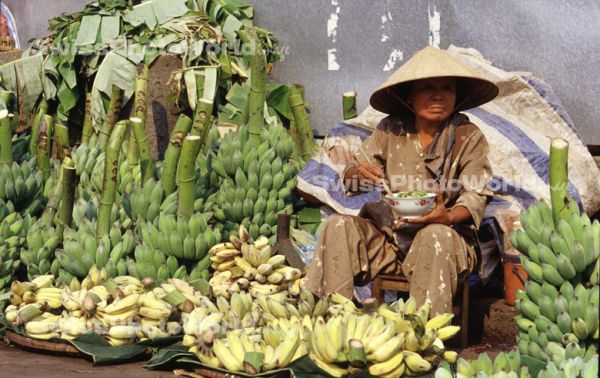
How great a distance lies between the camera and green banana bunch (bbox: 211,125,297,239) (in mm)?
6652

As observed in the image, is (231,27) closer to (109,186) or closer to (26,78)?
(26,78)

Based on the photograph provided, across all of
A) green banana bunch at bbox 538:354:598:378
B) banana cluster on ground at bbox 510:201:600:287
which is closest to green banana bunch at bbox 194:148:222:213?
banana cluster on ground at bbox 510:201:600:287

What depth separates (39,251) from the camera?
610 centimetres

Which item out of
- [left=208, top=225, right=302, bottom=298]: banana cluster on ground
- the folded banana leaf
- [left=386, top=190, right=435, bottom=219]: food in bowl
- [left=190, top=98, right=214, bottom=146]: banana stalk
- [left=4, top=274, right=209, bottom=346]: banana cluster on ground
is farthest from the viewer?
[left=190, top=98, right=214, bottom=146]: banana stalk

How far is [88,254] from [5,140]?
970 millimetres

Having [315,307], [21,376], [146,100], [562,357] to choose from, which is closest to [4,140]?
[146,100]

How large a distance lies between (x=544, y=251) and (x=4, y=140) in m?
3.50

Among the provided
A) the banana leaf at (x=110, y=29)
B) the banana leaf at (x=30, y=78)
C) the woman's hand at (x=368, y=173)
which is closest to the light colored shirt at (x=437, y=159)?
the woman's hand at (x=368, y=173)

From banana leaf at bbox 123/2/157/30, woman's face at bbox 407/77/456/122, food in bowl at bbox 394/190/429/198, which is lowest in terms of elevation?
food in bowl at bbox 394/190/429/198

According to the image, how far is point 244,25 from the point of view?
798 cm

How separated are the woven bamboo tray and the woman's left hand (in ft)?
5.62

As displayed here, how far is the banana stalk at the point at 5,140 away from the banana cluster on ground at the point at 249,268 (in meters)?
1.36

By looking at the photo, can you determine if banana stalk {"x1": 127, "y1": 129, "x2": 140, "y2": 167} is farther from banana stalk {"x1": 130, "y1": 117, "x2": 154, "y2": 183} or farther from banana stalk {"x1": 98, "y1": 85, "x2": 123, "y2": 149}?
banana stalk {"x1": 98, "y1": 85, "x2": 123, "y2": 149}

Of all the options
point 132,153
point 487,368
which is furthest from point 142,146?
point 487,368
